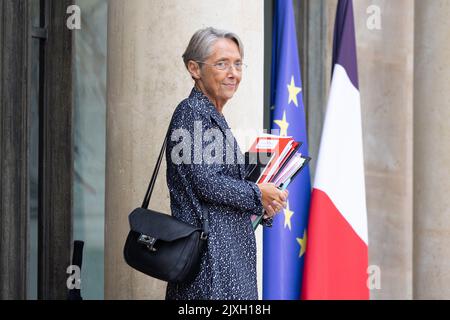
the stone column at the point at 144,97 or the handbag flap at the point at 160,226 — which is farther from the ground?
the stone column at the point at 144,97

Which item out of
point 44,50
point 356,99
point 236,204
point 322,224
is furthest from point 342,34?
point 236,204

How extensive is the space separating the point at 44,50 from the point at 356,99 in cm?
194

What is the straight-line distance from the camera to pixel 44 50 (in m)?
6.14

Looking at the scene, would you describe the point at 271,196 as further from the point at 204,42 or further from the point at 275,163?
the point at 204,42

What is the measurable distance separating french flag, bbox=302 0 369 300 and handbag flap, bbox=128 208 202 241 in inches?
82.0

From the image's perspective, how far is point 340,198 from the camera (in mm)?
6305

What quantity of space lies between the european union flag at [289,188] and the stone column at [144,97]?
53 centimetres

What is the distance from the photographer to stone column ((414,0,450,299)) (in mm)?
7016

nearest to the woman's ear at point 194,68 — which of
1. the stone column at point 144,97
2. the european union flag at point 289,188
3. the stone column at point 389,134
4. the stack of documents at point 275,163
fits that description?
the stack of documents at point 275,163

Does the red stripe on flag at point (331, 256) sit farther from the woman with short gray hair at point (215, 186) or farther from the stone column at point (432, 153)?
the woman with short gray hair at point (215, 186)

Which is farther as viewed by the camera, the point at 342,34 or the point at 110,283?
the point at 342,34

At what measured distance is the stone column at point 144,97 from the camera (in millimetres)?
5402

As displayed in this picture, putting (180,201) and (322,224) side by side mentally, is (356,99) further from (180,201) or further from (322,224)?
(180,201)
